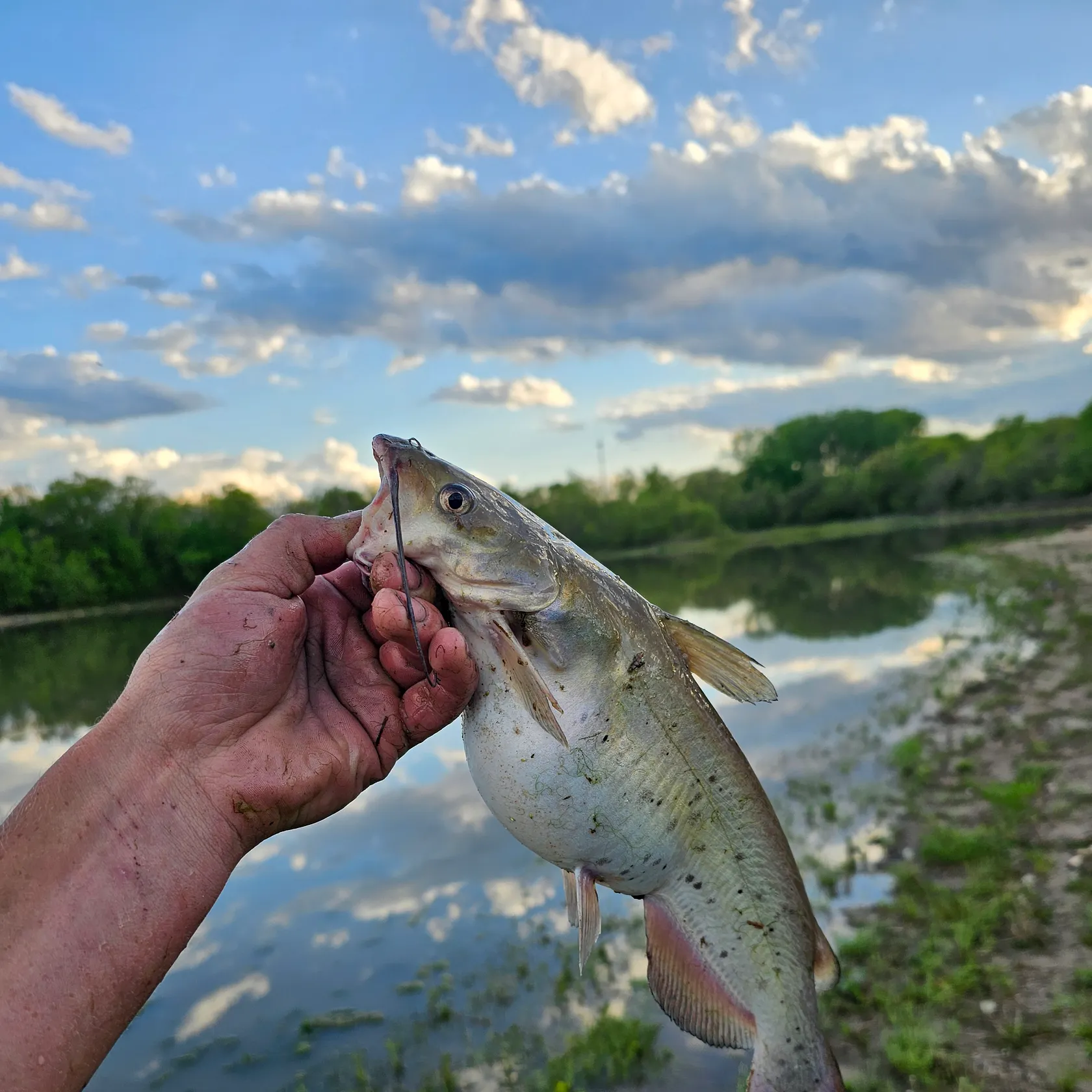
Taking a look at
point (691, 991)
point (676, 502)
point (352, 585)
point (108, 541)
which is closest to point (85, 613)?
point (108, 541)

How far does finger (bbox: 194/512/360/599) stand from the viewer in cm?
289

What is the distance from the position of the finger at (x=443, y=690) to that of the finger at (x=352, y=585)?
1.51ft

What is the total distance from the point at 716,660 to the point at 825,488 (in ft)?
348

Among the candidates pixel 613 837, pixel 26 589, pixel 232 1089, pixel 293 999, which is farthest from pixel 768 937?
pixel 26 589

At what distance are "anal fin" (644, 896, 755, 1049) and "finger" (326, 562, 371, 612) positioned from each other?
1.49 m

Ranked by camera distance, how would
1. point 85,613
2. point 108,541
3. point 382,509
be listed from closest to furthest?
point 382,509
point 85,613
point 108,541

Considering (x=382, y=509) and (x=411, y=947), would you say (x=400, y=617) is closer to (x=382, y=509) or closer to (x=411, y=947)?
(x=382, y=509)

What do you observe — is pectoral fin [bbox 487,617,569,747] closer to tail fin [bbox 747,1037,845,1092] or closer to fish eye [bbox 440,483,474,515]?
fish eye [bbox 440,483,474,515]

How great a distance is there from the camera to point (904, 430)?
13125 cm

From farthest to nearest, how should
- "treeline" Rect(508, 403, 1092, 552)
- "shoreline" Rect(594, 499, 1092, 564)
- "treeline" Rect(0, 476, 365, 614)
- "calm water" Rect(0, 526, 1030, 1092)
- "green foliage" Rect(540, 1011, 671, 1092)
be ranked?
1. "treeline" Rect(508, 403, 1092, 552)
2. "shoreline" Rect(594, 499, 1092, 564)
3. "treeline" Rect(0, 476, 365, 614)
4. "calm water" Rect(0, 526, 1030, 1092)
5. "green foliage" Rect(540, 1011, 671, 1092)

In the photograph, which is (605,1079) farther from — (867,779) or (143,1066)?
(867,779)

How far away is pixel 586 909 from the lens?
2713mm

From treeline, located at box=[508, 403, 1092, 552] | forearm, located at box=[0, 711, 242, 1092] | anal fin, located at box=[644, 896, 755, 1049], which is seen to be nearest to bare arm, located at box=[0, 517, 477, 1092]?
forearm, located at box=[0, 711, 242, 1092]

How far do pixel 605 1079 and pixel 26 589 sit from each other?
257ft
